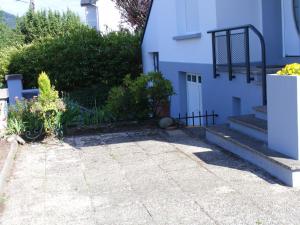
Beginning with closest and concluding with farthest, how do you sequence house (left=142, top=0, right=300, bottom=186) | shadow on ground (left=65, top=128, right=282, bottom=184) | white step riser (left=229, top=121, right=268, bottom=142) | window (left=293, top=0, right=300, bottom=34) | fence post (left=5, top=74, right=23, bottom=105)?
shadow on ground (left=65, top=128, right=282, bottom=184)
white step riser (left=229, top=121, right=268, bottom=142)
house (left=142, top=0, right=300, bottom=186)
window (left=293, top=0, right=300, bottom=34)
fence post (left=5, top=74, right=23, bottom=105)

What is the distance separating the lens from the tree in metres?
25.7

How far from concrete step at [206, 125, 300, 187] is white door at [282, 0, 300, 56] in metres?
2.19

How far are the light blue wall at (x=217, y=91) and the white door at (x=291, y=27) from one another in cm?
123

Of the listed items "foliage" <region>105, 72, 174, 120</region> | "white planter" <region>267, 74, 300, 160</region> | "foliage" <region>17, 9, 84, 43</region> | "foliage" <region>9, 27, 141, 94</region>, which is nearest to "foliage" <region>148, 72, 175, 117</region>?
"foliage" <region>105, 72, 174, 120</region>

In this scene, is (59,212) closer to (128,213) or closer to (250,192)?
(128,213)

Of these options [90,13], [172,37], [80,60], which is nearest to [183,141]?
[172,37]

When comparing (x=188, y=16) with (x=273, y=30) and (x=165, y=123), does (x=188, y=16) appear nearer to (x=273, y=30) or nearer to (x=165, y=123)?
(x=273, y=30)

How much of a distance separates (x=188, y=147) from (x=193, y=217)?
3487mm

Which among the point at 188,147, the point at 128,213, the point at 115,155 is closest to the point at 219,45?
the point at 188,147

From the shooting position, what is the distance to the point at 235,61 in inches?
398

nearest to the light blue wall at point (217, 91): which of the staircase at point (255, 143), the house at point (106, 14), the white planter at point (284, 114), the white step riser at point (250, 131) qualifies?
the staircase at point (255, 143)

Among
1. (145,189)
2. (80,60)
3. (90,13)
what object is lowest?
(145,189)

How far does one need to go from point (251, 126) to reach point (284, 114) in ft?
4.92

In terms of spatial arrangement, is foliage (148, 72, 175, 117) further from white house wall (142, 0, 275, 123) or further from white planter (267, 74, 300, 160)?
white planter (267, 74, 300, 160)
